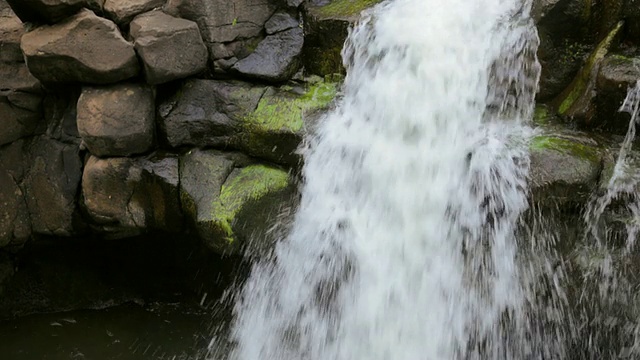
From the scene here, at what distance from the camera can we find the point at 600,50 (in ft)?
14.8

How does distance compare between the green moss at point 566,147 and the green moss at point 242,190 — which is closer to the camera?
the green moss at point 566,147

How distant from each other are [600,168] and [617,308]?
97 centimetres

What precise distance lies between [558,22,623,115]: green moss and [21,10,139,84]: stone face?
3558 millimetres

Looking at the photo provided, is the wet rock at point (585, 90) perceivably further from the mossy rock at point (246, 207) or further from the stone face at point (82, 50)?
the stone face at point (82, 50)

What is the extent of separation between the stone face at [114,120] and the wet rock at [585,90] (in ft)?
11.4

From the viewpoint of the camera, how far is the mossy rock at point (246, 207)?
4.58 meters

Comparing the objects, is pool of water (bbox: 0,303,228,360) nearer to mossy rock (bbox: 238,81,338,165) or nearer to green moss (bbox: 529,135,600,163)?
mossy rock (bbox: 238,81,338,165)

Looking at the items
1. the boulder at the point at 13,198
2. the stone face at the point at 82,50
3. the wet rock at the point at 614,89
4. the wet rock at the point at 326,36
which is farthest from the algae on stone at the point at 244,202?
the wet rock at the point at 614,89

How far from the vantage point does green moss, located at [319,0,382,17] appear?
549cm

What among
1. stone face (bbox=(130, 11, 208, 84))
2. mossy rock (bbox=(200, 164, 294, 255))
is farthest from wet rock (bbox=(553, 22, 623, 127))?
stone face (bbox=(130, 11, 208, 84))

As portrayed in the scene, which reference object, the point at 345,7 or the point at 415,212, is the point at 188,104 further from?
the point at 415,212

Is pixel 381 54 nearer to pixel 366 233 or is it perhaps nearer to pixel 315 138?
pixel 315 138

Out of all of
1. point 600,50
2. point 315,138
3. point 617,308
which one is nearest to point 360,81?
point 315,138

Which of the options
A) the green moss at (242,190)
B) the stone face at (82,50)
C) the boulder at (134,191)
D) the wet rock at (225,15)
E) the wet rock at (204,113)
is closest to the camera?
the green moss at (242,190)
